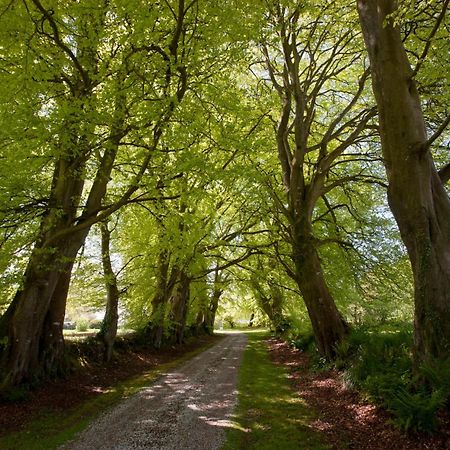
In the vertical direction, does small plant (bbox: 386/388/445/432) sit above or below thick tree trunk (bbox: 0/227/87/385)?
below

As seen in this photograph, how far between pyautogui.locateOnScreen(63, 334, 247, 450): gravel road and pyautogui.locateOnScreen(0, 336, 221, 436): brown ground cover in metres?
1.51

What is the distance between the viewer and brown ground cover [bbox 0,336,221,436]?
8.73m

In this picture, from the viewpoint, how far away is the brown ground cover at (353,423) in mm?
6070

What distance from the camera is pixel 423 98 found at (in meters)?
11.8

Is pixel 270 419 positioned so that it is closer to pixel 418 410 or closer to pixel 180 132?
pixel 418 410

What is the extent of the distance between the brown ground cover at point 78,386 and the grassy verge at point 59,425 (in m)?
0.28

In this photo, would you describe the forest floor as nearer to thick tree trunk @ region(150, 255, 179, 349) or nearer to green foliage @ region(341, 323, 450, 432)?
green foliage @ region(341, 323, 450, 432)

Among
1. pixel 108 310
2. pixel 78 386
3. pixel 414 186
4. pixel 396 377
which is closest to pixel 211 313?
pixel 108 310

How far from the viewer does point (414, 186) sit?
7.44m

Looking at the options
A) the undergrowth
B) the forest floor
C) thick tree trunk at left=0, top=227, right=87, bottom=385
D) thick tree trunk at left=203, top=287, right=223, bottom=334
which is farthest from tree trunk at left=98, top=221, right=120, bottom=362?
thick tree trunk at left=203, top=287, right=223, bottom=334

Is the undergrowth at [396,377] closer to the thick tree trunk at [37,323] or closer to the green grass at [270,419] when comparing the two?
the green grass at [270,419]

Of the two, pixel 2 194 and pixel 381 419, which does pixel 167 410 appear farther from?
pixel 2 194

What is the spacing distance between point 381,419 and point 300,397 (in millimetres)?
3327

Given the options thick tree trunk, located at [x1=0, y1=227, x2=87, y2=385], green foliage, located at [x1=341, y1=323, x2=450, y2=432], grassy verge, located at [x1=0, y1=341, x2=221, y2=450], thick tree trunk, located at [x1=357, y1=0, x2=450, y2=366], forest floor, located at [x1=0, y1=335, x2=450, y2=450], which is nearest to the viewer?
green foliage, located at [x1=341, y1=323, x2=450, y2=432]
